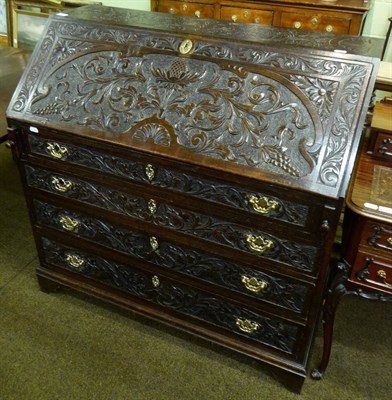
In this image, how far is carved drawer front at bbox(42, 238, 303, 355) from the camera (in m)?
1.45

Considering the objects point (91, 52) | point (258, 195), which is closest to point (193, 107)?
point (258, 195)

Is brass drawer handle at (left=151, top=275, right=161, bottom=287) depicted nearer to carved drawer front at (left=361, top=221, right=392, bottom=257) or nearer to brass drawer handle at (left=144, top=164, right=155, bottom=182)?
brass drawer handle at (left=144, top=164, right=155, bottom=182)

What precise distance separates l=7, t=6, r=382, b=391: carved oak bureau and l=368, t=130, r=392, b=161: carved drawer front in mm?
300

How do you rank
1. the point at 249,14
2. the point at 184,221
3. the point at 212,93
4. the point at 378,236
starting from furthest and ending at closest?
the point at 249,14 < the point at 184,221 < the point at 212,93 < the point at 378,236

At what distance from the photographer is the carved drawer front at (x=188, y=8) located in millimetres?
2941

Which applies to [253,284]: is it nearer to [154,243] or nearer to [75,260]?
[154,243]

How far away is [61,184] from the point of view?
5.01 ft

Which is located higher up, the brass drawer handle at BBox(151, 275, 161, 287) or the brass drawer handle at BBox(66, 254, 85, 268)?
the brass drawer handle at BBox(151, 275, 161, 287)

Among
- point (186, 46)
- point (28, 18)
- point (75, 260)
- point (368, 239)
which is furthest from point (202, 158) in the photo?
point (28, 18)

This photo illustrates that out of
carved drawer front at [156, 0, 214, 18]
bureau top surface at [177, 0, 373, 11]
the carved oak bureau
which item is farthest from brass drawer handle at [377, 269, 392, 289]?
carved drawer front at [156, 0, 214, 18]

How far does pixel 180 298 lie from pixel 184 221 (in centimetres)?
37

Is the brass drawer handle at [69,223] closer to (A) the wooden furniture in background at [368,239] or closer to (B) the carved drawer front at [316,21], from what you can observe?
(A) the wooden furniture in background at [368,239]

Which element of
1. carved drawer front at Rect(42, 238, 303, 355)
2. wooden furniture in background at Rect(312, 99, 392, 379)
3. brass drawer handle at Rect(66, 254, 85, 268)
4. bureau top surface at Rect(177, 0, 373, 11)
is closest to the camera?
wooden furniture in background at Rect(312, 99, 392, 379)

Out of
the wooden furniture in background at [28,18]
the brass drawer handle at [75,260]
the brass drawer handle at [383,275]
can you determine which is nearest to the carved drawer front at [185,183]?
the brass drawer handle at [383,275]
